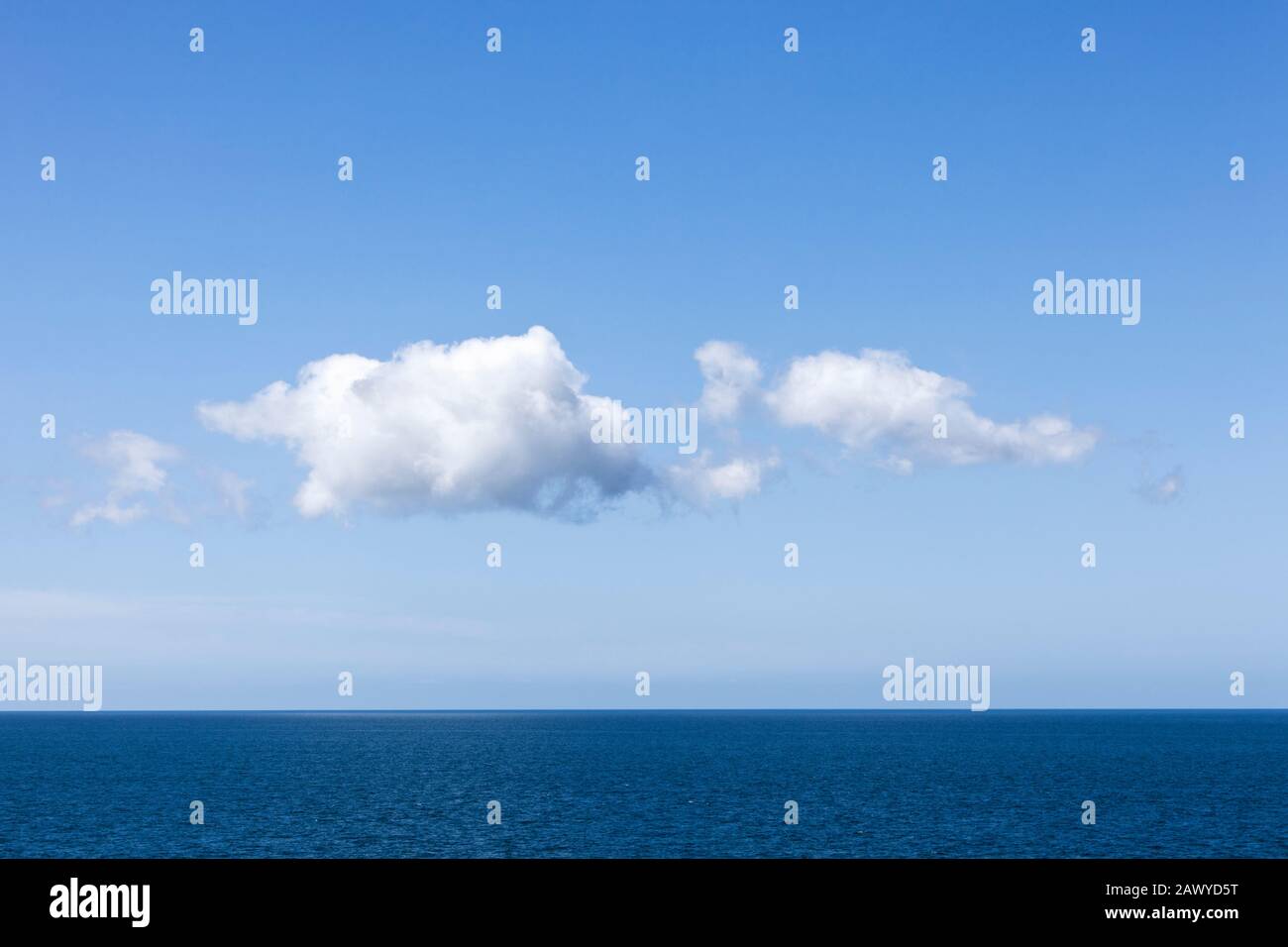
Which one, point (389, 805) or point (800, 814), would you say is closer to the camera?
point (800, 814)

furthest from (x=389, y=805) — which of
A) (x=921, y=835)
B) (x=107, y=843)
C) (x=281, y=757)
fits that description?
(x=281, y=757)

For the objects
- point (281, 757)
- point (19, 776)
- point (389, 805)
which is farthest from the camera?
point (281, 757)
